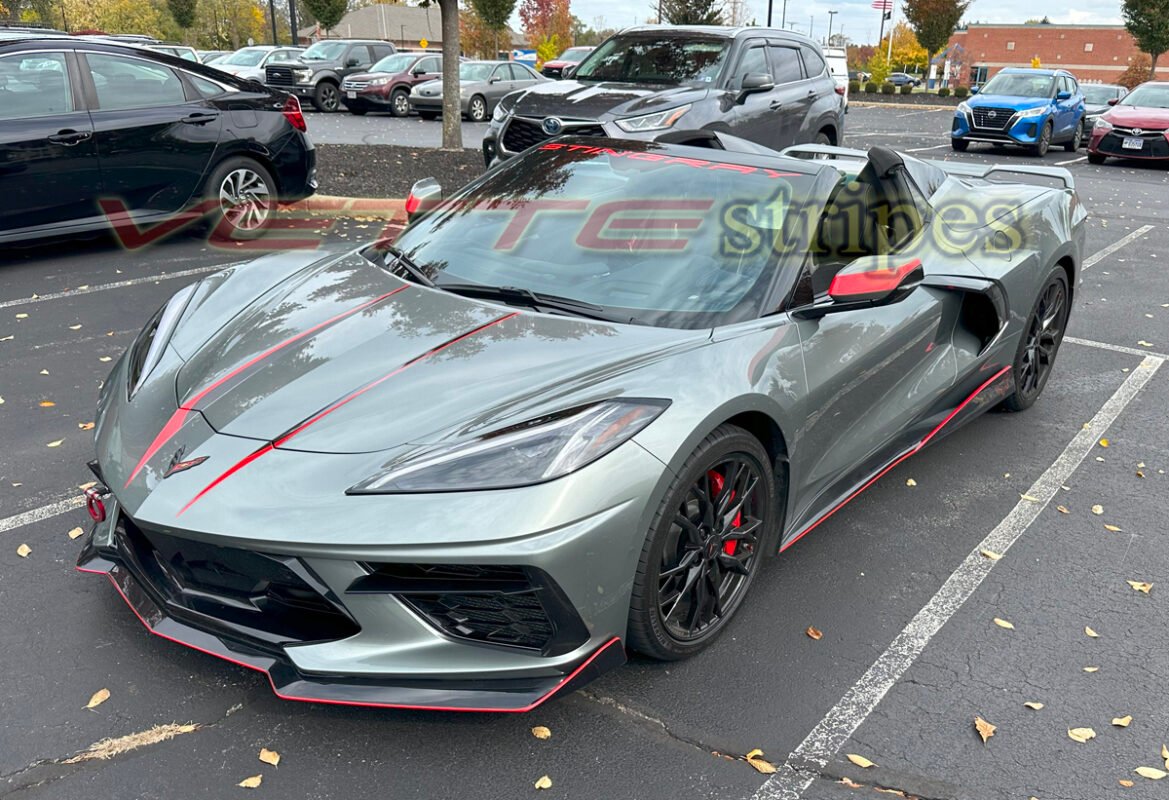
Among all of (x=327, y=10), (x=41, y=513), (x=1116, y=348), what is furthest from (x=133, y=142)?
(x=327, y=10)

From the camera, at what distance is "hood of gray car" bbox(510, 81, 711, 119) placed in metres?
9.22

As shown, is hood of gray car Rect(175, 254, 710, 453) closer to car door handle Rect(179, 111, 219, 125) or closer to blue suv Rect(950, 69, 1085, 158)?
car door handle Rect(179, 111, 219, 125)

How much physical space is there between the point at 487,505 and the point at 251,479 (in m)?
0.62

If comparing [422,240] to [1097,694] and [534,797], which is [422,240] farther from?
[1097,694]

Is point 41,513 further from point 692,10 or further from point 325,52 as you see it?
point 692,10

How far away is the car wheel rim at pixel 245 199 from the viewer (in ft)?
26.2

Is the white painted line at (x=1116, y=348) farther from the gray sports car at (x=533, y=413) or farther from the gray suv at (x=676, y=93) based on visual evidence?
the gray suv at (x=676, y=93)

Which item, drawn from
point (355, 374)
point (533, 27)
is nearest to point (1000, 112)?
point (355, 374)

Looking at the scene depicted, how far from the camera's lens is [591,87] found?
9914 mm

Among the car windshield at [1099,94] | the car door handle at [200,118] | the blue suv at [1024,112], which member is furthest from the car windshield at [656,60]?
the car windshield at [1099,94]

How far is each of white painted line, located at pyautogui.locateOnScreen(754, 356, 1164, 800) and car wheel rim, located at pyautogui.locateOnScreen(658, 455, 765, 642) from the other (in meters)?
0.45

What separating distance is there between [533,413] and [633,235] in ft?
3.61

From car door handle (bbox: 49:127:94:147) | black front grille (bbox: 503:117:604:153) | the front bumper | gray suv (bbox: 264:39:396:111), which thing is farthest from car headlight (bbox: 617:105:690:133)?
gray suv (bbox: 264:39:396:111)

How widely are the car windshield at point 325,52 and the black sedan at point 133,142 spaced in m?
17.0
